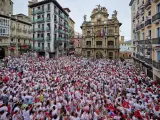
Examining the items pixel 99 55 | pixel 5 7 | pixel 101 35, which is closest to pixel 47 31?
pixel 5 7

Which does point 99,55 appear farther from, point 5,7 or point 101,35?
point 5,7

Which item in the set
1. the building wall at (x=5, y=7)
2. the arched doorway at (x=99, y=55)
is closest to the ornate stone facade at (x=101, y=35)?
the arched doorway at (x=99, y=55)

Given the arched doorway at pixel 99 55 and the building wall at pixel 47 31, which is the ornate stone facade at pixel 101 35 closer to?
the arched doorway at pixel 99 55

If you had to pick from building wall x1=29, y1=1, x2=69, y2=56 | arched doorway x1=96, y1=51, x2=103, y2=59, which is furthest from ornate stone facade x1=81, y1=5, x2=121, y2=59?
building wall x1=29, y1=1, x2=69, y2=56

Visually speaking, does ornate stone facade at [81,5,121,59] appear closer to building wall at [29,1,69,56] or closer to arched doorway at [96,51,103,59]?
arched doorway at [96,51,103,59]

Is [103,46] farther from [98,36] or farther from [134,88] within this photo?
[134,88]

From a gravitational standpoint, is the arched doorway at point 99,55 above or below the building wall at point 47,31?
below

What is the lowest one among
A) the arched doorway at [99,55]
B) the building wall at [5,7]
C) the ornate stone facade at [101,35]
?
the arched doorway at [99,55]

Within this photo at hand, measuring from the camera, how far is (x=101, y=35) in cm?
4112

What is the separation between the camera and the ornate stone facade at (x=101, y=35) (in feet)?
132

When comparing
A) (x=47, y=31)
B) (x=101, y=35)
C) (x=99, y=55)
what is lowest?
(x=99, y=55)

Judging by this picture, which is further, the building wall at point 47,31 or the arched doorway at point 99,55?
the arched doorway at point 99,55

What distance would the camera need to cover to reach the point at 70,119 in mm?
7062

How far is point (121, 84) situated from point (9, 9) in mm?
45230
